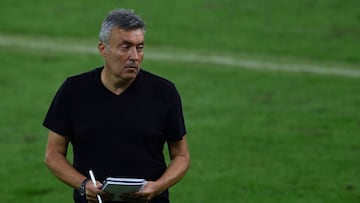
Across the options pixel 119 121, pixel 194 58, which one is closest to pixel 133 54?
pixel 119 121

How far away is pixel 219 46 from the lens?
23.7 metres

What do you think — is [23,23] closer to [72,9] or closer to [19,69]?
[72,9]

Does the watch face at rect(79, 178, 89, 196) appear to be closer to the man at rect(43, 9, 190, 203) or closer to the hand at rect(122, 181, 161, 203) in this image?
the man at rect(43, 9, 190, 203)

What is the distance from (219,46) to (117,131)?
51.7ft

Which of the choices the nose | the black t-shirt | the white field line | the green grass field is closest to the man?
the black t-shirt

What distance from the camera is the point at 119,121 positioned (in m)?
8.02

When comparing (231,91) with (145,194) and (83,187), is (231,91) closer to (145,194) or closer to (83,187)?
(83,187)

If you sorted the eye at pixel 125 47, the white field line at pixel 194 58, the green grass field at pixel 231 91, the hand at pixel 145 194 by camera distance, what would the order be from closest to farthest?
the hand at pixel 145 194, the eye at pixel 125 47, the green grass field at pixel 231 91, the white field line at pixel 194 58

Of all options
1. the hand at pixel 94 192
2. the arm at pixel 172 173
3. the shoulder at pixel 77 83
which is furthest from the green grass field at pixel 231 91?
the hand at pixel 94 192

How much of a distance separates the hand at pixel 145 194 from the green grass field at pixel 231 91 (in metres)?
5.08

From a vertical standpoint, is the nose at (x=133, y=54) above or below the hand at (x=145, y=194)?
above

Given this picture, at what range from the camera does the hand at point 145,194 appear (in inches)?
306

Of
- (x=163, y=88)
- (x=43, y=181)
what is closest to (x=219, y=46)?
(x=43, y=181)

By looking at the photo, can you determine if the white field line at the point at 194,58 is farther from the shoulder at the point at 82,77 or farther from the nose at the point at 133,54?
the nose at the point at 133,54
